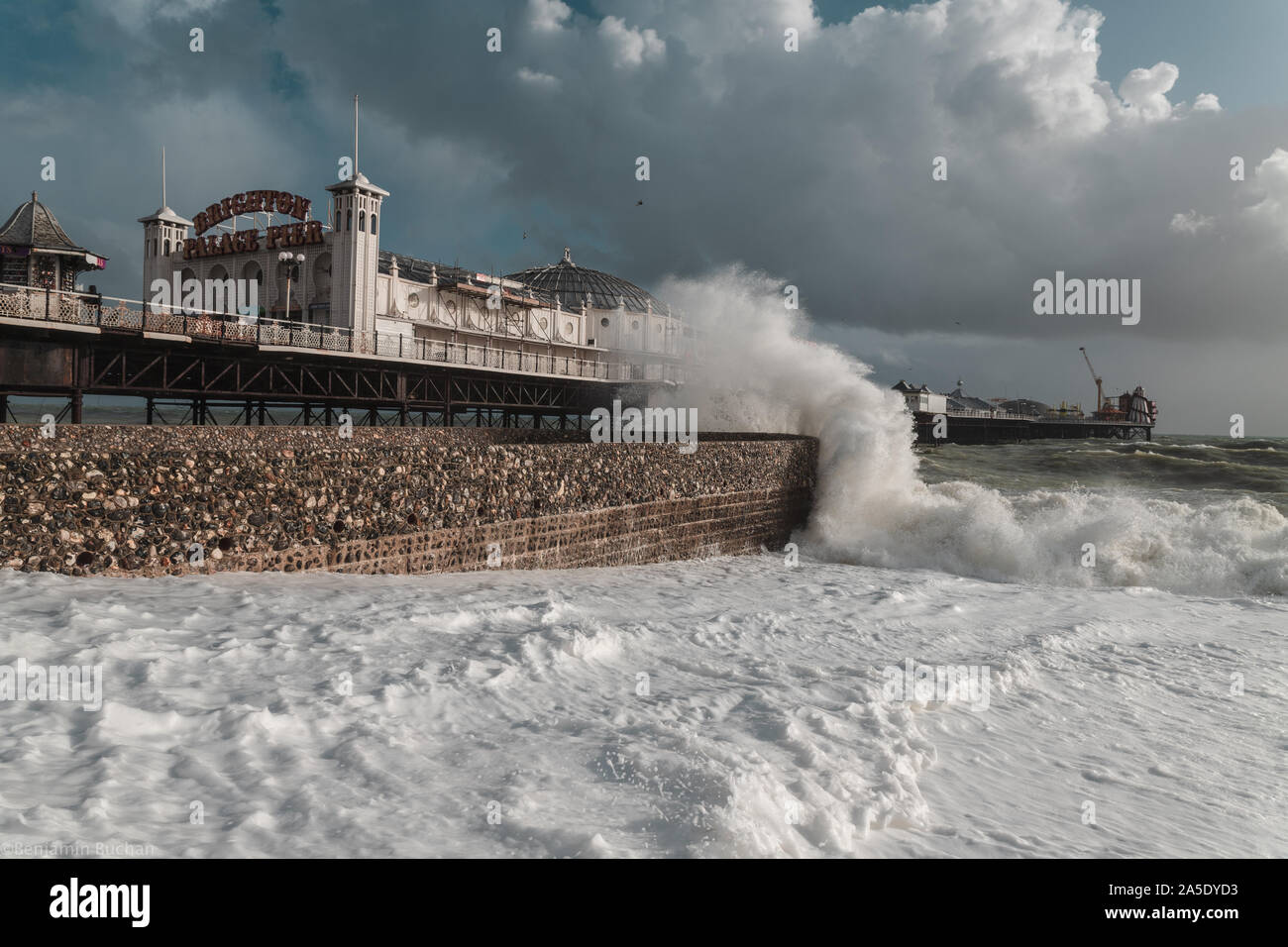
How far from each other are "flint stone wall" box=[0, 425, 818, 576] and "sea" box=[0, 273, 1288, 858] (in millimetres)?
532

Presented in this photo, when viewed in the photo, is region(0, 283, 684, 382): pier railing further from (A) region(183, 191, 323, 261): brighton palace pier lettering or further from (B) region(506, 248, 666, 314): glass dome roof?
(B) region(506, 248, 666, 314): glass dome roof

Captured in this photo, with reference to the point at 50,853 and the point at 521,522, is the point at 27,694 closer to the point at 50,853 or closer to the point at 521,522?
the point at 50,853

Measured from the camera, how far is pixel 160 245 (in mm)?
39969

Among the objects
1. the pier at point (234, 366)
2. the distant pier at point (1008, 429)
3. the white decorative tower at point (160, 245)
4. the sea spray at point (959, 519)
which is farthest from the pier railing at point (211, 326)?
the distant pier at point (1008, 429)

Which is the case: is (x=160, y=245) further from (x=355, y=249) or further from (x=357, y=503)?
(x=357, y=503)

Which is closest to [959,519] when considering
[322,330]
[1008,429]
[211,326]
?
[211,326]

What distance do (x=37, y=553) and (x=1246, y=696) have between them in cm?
1088

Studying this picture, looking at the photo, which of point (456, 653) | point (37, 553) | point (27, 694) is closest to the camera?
point (27, 694)

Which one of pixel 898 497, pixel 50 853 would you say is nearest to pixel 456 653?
pixel 50 853

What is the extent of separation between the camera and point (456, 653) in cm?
592

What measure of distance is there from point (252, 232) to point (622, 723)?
41873 mm

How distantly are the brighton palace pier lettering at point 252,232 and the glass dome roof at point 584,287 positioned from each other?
20534 millimetres

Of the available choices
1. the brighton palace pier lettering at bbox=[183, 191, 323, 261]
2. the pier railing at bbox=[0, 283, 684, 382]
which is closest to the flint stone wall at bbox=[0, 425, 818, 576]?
the pier railing at bbox=[0, 283, 684, 382]

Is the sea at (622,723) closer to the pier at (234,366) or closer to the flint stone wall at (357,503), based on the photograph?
the flint stone wall at (357,503)
